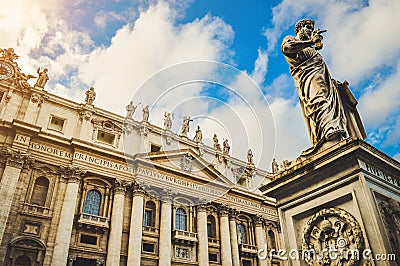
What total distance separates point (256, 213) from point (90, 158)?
698 inches

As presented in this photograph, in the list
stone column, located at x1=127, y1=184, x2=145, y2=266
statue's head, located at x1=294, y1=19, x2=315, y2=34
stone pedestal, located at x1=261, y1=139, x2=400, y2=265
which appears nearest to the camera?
stone pedestal, located at x1=261, y1=139, x2=400, y2=265

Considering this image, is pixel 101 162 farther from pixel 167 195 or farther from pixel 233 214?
pixel 233 214

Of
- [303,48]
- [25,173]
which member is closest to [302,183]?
[303,48]

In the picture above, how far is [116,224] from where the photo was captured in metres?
22.7

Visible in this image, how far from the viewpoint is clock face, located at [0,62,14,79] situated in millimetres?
24312

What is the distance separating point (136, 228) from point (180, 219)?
494 centimetres

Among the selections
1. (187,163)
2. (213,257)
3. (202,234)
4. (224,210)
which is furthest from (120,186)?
(224,210)

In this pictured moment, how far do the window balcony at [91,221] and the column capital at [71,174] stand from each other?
2.47 metres

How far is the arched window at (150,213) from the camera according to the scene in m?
25.5

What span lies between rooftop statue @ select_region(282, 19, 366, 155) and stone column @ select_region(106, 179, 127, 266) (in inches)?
736

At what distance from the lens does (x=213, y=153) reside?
1345 inches

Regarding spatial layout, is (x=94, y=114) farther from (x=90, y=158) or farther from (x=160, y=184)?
(x=160, y=184)

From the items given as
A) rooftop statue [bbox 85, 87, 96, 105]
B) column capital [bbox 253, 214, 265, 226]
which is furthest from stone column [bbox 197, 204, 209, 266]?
rooftop statue [bbox 85, 87, 96, 105]

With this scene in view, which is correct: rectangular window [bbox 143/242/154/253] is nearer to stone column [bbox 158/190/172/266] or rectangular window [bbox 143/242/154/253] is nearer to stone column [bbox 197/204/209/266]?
stone column [bbox 158/190/172/266]
